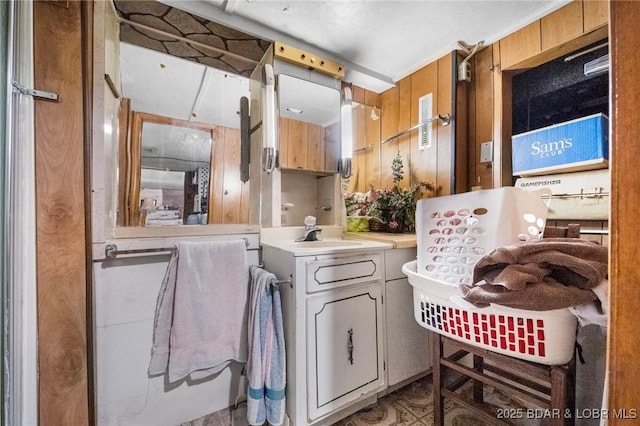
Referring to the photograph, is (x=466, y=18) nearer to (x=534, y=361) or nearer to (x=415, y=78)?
(x=415, y=78)

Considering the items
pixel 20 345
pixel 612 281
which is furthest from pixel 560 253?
pixel 20 345

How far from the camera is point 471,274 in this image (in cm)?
74

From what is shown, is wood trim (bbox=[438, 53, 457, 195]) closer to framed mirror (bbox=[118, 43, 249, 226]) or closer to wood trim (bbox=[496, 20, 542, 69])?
wood trim (bbox=[496, 20, 542, 69])

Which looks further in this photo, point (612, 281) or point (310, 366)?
point (310, 366)

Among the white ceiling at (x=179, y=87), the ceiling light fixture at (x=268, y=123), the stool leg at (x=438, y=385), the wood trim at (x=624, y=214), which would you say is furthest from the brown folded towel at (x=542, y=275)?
the white ceiling at (x=179, y=87)

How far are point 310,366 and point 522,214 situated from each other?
2.97 feet

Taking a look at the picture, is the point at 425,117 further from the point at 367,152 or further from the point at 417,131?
the point at 367,152

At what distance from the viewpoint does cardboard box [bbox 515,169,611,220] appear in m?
1.02

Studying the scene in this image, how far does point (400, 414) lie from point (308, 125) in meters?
1.58

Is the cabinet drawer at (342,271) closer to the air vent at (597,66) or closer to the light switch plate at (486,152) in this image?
the light switch plate at (486,152)

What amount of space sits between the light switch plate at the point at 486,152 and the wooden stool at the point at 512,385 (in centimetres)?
101

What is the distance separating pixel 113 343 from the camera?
39.3 inches

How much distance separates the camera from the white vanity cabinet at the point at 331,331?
979 millimetres

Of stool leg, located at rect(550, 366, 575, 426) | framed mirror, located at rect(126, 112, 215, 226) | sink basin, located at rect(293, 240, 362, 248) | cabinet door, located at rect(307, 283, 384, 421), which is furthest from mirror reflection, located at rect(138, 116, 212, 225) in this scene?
stool leg, located at rect(550, 366, 575, 426)
